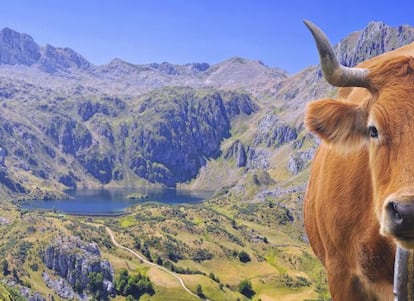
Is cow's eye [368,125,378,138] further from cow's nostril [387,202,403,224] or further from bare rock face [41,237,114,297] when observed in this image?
bare rock face [41,237,114,297]

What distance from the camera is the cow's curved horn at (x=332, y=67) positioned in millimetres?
6672

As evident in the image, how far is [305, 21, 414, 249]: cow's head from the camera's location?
18.0ft

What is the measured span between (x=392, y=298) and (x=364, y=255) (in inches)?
25.8

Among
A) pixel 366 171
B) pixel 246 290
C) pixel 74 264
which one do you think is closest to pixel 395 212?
pixel 366 171

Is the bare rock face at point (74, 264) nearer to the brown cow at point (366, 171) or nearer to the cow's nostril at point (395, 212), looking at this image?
the brown cow at point (366, 171)

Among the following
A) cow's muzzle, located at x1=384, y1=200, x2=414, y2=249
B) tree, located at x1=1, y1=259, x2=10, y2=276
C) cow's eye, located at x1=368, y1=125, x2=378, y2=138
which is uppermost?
cow's eye, located at x1=368, y1=125, x2=378, y2=138

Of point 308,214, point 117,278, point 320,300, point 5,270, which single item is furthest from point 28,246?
point 308,214

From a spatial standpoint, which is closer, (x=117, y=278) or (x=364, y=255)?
(x=364, y=255)

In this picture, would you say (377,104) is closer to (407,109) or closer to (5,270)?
(407,109)

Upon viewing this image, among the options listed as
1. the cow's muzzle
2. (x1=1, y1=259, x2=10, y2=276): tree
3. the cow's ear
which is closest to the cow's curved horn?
the cow's ear

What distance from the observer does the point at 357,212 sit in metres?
7.17

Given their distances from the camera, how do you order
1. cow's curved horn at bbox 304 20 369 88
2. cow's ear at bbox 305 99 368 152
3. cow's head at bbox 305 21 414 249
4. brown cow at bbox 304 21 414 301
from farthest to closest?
cow's ear at bbox 305 99 368 152 → cow's curved horn at bbox 304 20 369 88 → brown cow at bbox 304 21 414 301 → cow's head at bbox 305 21 414 249

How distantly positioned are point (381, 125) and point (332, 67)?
1.02 meters

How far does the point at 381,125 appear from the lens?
630 cm
